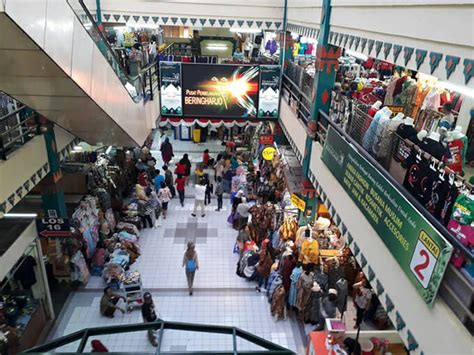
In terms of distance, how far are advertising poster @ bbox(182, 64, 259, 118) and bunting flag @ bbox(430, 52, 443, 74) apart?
763cm

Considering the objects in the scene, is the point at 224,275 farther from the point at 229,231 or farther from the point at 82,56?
the point at 82,56

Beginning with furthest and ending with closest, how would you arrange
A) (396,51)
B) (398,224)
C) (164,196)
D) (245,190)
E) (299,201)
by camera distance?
(245,190), (164,196), (299,201), (396,51), (398,224)

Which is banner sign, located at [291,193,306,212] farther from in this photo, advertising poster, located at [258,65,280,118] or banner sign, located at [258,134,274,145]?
advertising poster, located at [258,65,280,118]

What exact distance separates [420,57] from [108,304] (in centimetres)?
746

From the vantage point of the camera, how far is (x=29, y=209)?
9.62 meters

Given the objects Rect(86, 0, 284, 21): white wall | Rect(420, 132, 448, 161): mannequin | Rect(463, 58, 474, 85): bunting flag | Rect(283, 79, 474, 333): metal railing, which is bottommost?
Rect(283, 79, 474, 333): metal railing

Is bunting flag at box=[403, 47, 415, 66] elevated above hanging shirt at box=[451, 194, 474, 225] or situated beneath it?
elevated above

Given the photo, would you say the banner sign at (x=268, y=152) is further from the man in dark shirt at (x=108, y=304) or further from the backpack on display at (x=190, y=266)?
the man in dark shirt at (x=108, y=304)

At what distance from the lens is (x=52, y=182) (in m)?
8.10

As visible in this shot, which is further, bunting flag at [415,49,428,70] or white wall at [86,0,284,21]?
white wall at [86,0,284,21]

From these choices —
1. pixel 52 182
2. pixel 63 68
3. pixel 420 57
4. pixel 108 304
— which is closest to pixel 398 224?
pixel 420 57

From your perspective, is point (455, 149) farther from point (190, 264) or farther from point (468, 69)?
point (190, 264)

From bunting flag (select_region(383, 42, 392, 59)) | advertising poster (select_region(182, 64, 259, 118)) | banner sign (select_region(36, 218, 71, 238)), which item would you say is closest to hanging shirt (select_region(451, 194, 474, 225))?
bunting flag (select_region(383, 42, 392, 59))

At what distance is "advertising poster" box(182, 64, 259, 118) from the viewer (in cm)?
1102
